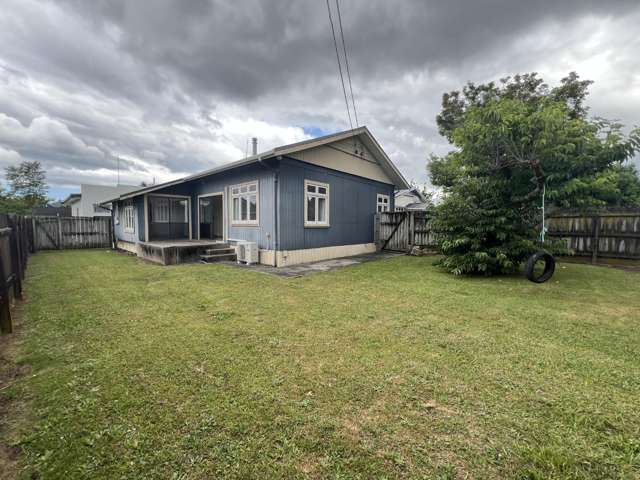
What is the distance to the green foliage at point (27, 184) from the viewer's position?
2545 cm

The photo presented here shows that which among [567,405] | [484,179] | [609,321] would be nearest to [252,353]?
[567,405]

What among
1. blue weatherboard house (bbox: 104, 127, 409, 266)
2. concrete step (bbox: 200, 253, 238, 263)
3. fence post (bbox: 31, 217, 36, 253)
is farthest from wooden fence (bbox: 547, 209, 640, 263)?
fence post (bbox: 31, 217, 36, 253)

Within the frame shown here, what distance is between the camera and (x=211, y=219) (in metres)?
13.3

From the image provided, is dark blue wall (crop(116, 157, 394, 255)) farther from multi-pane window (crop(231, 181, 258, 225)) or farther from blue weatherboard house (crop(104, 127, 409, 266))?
multi-pane window (crop(231, 181, 258, 225))

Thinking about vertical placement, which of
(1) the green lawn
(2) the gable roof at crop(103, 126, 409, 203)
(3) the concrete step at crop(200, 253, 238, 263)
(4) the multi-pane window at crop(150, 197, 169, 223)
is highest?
(2) the gable roof at crop(103, 126, 409, 203)

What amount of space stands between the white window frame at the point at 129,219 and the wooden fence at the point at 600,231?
16110 mm

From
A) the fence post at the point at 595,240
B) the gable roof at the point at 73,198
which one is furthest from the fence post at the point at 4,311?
the gable roof at the point at 73,198

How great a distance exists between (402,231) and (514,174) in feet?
15.8

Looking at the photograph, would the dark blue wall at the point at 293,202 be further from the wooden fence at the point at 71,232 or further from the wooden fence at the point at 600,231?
the wooden fence at the point at 600,231

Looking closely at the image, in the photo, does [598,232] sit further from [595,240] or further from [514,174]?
[514,174]

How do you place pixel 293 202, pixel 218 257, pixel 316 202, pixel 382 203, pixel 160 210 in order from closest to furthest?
pixel 293 202
pixel 218 257
pixel 316 202
pixel 160 210
pixel 382 203

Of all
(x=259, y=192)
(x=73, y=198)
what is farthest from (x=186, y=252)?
(x=73, y=198)

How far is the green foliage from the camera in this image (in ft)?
83.5

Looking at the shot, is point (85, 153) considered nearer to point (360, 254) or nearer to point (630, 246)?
point (360, 254)
